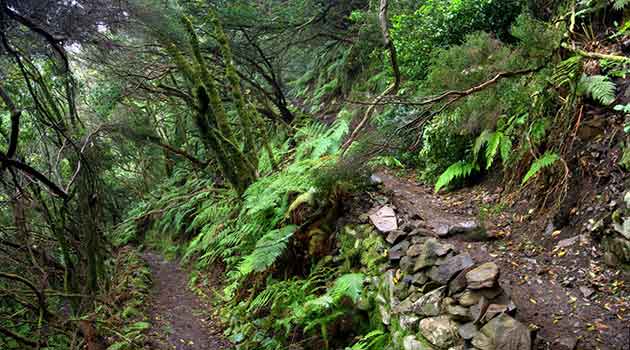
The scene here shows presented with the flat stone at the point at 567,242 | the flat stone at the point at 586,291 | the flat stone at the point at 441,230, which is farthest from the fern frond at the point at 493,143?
the flat stone at the point at 586,291

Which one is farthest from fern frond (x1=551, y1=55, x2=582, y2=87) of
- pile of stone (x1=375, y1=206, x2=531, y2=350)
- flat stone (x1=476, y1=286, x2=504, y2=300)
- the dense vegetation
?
flat stone (x1=476, y1=286, x2=504, y2=300)

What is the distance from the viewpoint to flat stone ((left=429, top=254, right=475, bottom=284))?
3.29 m

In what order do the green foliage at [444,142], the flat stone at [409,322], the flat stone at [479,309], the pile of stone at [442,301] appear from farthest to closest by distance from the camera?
1. the green foliage at [444,142]
2. the flat stone at [409,322]
3. the flat stone at [479,309]
4. the pile of stone at [442,301]

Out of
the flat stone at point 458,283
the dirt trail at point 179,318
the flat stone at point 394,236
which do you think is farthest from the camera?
the dirt trail at point 179,318

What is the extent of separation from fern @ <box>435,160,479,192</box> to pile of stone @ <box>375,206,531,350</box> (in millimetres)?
1152

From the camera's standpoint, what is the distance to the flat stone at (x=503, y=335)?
2.61 meters

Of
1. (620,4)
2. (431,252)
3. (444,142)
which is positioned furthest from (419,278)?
(620,4)

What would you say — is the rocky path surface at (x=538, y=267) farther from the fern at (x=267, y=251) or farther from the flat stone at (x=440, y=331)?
the fern at (x=267, y=251)

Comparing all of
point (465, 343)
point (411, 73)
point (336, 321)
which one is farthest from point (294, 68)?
point (465, 343)

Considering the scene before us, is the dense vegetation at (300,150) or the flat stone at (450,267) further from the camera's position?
the dense vegetation at (300,150)

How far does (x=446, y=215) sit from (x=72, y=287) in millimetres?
5457

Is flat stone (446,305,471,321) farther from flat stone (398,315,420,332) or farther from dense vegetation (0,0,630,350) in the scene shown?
dense vegetation (0,0,630,350)

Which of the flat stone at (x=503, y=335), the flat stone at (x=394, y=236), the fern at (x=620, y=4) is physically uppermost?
the fern at (x=620, y=4)

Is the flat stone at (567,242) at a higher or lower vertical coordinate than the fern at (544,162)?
lower
